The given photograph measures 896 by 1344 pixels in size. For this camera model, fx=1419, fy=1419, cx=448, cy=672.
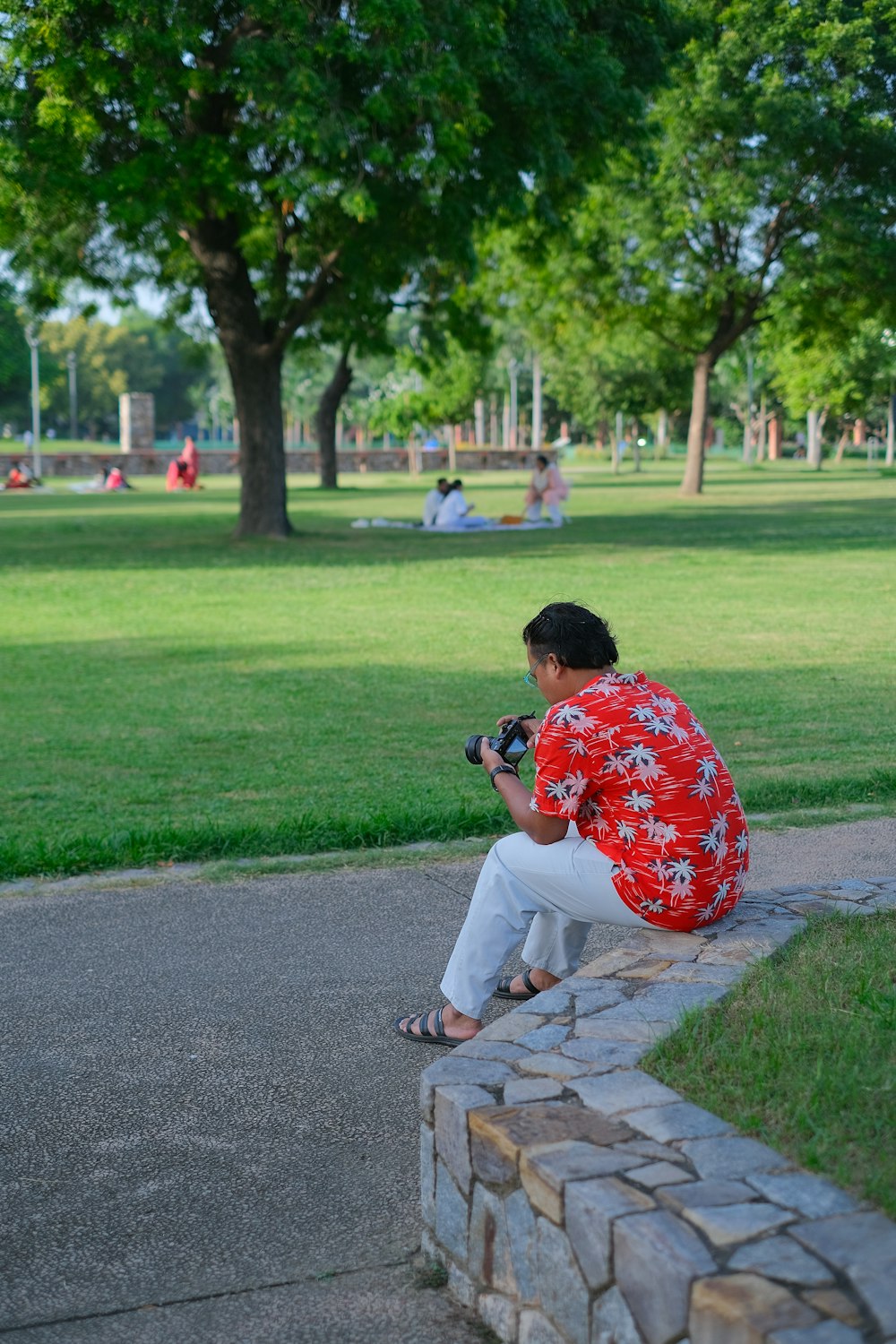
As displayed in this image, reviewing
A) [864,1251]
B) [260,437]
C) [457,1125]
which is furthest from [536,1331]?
[260,437]

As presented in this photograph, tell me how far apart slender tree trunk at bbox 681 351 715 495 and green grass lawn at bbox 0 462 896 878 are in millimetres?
13541

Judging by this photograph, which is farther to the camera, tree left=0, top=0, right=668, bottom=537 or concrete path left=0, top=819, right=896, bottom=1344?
tree left=0, top=0, right=668, bottom=537

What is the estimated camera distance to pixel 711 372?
128ft

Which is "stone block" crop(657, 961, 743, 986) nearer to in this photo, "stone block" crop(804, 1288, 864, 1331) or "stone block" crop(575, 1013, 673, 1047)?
"stone block" crop(575, 1013, 673, 1047)

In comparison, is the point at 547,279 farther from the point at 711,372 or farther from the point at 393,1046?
the point at 393,1046

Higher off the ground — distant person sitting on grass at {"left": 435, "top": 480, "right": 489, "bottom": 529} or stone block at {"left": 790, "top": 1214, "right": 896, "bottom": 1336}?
distant person sitting on grass at {"left": 435, "top": 480, "right": 489, "bottom": 529}

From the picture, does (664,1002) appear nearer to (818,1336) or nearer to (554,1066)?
(554,1066)

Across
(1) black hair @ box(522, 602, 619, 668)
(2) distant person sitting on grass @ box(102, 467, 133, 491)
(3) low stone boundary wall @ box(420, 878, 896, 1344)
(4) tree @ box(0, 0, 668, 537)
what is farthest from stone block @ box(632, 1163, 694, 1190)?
(2) distant person sitting on grass @ box(102, 467, 133, 491)

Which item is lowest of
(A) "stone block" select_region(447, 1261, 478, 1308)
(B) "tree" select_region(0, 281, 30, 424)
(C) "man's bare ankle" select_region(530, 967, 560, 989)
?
(A) "stone block" select_region(447, 1261, 478, 1308)

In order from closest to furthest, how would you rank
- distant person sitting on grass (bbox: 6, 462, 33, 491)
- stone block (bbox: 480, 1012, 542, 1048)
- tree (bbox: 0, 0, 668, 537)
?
1. stone block (bbox: 480, 1012, 542, 1048)
2. tree (bbox: 0, 0, 668, 537)
3. distant person sitting on grass (bbox: 6, 462, 33, 491)

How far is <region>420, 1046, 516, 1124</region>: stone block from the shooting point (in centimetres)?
307

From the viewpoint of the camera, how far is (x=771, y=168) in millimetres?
31797

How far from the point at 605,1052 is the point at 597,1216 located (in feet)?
2.58

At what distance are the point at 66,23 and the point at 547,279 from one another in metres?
19.4
